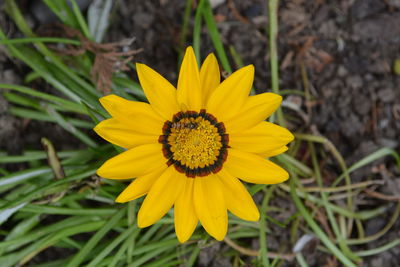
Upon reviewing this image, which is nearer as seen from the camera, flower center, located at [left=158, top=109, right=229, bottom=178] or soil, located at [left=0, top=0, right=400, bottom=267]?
flower center, located at [left=158, top=109, right=229, bottom=178]

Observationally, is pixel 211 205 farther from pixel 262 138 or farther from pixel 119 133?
pixel 119 133

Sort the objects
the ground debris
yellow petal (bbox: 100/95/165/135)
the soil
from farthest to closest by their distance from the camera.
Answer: the soil < the ground debris < yellow petal (bbox: 100/95/165/135)

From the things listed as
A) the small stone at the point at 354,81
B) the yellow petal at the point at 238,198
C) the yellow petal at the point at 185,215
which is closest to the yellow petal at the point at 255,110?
the yellow petal at the point at 238,198

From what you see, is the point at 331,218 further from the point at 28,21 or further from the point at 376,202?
the point at 28,21

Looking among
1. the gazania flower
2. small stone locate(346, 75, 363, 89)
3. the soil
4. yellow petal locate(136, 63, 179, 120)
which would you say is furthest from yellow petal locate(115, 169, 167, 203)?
small stone locate(346, 75, 363, 89)

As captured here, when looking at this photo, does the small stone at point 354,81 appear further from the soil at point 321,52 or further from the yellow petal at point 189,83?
the yellow petal at point 189,83

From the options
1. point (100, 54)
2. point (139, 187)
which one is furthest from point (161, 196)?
point (100, 54)

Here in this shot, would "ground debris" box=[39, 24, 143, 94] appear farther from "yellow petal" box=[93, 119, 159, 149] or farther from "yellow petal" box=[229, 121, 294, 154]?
"yellow petal" box=[229, 121, 294, 154]
